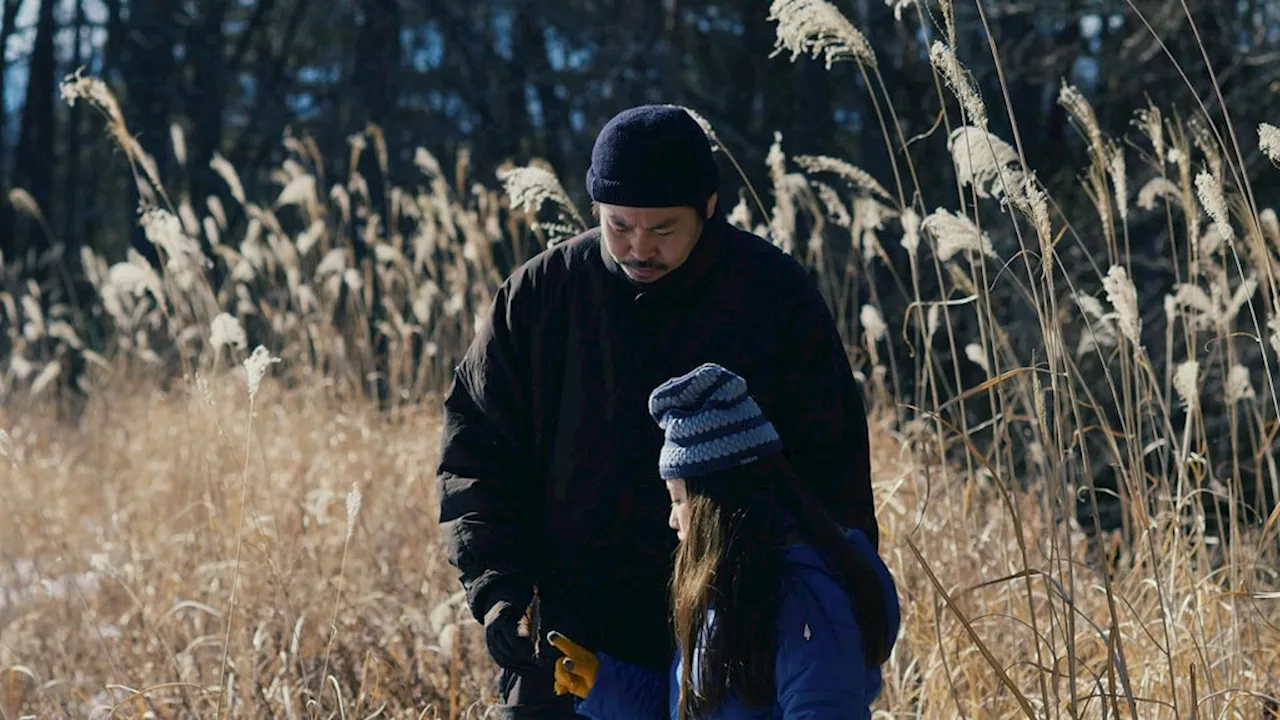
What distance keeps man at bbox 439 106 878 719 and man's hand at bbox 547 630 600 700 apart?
8cm

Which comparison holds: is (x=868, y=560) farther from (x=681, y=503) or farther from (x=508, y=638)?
(x=508, y=638)

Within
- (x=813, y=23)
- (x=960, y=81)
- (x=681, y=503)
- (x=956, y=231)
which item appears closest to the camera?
(x=681, y=503)

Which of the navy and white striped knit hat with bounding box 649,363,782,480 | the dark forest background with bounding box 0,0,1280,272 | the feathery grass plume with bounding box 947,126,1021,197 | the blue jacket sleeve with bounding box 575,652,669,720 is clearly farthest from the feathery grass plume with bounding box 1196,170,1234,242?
the dark forest background with bounding box 0,0,1280,272

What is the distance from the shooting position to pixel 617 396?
8.13 feet

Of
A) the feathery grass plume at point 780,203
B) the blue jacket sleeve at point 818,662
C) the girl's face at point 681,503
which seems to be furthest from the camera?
the feathery grass plume at point 780,203

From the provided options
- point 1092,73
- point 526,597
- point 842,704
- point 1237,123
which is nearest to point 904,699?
point 526,597

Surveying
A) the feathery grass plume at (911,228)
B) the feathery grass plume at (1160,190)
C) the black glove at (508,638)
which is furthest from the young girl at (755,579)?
the feathery grass plume at (1160,190)

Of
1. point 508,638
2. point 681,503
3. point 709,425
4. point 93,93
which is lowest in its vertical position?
point 508,638

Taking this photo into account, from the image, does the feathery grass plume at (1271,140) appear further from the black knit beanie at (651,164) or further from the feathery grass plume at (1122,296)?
the black knit beanie at (651,164)

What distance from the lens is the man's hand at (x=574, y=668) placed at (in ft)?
7.79

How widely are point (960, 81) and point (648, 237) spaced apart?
50 cm

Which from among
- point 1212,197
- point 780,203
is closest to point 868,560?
point 1212,197

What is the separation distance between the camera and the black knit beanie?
2.34 meters

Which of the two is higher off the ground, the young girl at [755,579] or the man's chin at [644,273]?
the man's chin at [644,273]
